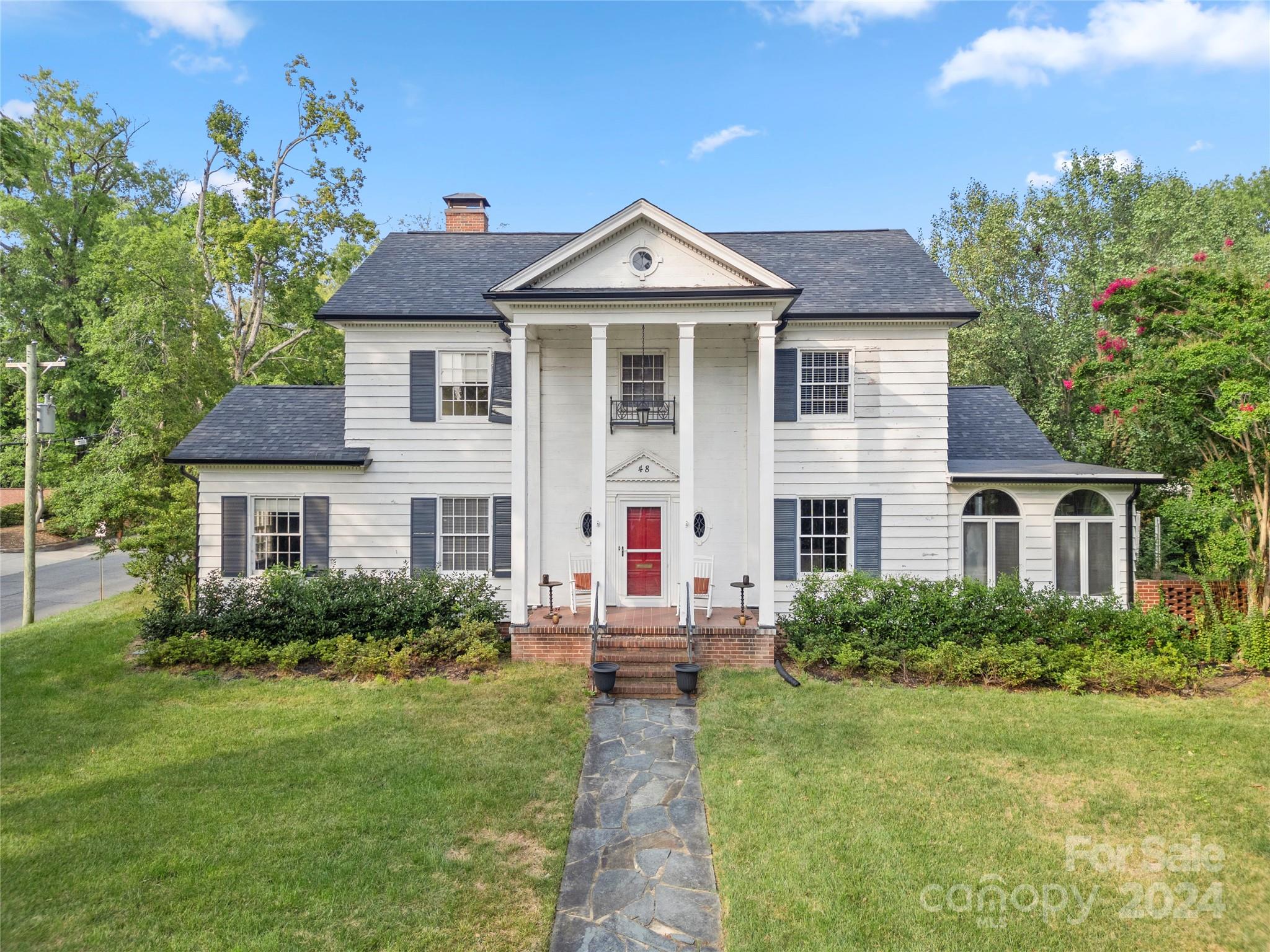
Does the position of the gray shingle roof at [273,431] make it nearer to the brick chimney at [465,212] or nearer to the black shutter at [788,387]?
the brick chimney at [465,212]

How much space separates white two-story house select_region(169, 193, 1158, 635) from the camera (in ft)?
41.2

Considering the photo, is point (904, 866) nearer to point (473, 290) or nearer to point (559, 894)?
point (559, 894)

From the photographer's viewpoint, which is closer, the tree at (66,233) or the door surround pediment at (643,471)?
the door surround pediment at (643,471)

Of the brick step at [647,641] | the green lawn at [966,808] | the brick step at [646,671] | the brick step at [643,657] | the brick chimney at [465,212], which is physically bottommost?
the green lawn at [966,808]

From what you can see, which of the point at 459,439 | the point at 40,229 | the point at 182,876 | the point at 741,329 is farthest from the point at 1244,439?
the point at 40,229

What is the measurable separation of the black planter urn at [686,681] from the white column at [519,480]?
10.1 feet

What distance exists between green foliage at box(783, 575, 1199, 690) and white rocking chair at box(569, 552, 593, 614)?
3.86 metres

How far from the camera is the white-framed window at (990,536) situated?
12531mm

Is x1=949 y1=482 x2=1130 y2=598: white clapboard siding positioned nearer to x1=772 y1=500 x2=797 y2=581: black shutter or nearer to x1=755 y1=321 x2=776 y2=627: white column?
x1=772 y1=500 x2=797 y2=581: black shutter

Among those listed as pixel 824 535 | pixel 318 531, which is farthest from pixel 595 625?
pixel 318 531

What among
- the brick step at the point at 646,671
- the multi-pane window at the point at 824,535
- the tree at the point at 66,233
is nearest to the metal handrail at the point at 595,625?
the brick step at the point at 646,671

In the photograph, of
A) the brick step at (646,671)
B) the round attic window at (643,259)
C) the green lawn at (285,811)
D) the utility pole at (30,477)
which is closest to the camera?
the green lawn at (285,811)

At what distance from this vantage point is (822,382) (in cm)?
1287

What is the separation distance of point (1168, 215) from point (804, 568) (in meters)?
16.9
